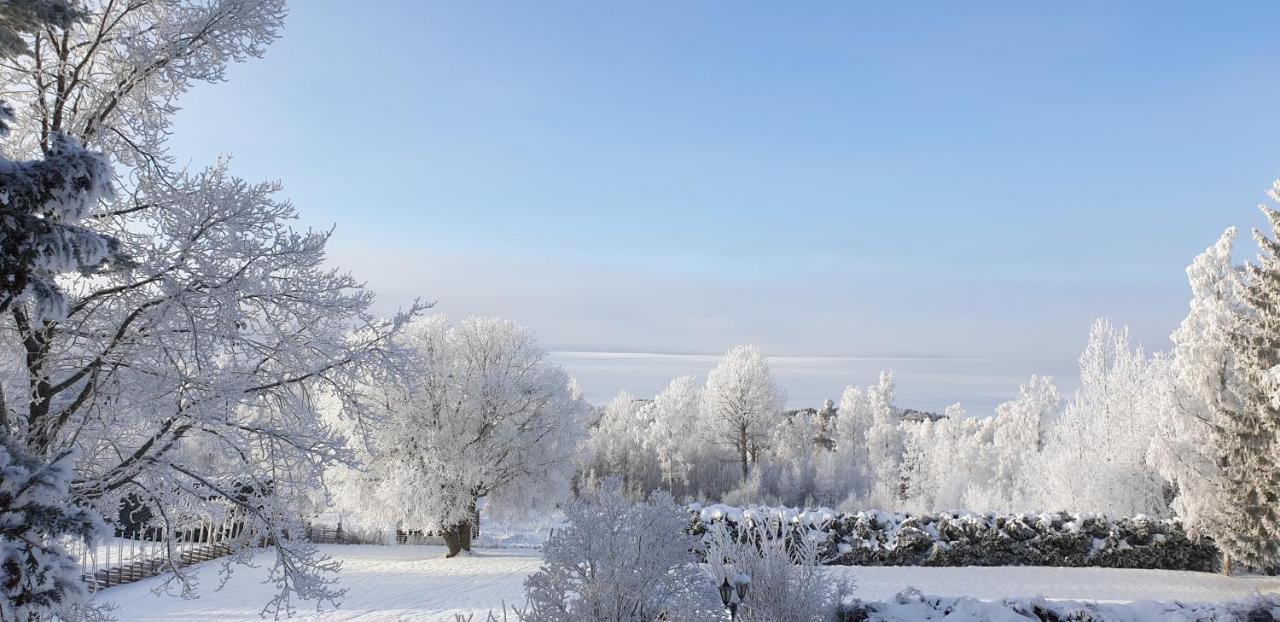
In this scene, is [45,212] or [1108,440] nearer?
[45,212]

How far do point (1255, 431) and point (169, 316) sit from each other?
58.5 ft

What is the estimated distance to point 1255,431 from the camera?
14.1 meters

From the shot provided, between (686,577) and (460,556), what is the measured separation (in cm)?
1263

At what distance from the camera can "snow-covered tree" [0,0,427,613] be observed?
5.96 metres

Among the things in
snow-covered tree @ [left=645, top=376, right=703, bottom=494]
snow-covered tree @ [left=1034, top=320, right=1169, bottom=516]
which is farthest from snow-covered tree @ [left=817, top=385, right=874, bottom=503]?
snow-covered tree @ [left=1034, top=320, right=1169, bottom=516]

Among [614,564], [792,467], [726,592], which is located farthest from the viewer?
[792,467]

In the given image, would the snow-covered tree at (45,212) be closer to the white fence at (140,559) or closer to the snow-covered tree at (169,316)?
the snow-covered tree at (169,316)

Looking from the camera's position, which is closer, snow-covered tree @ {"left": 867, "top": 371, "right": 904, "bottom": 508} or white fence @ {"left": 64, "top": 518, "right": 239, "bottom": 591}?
white fence @ {"left": 64, "top": 518, "right": 239, "bottom": 591}

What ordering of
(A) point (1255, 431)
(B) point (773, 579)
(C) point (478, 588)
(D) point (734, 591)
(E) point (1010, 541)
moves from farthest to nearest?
(E) point (1010, 541) → (A) point (1255, 431) → (C) point (478, 588) → (B) point (773, 579) → (D) point (734, 591)

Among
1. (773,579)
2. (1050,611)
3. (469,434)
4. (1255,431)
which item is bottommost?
(1050,611)

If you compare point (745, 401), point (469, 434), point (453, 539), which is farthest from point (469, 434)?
point (745, 401)

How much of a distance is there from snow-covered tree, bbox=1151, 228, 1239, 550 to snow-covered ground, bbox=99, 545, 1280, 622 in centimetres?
150

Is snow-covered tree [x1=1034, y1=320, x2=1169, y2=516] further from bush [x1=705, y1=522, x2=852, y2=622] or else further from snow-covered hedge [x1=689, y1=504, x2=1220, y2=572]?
bush [x1=705, y1=522, x2=852, y2=622]

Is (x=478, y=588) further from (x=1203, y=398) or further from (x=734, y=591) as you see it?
(x=1203, y=398)
